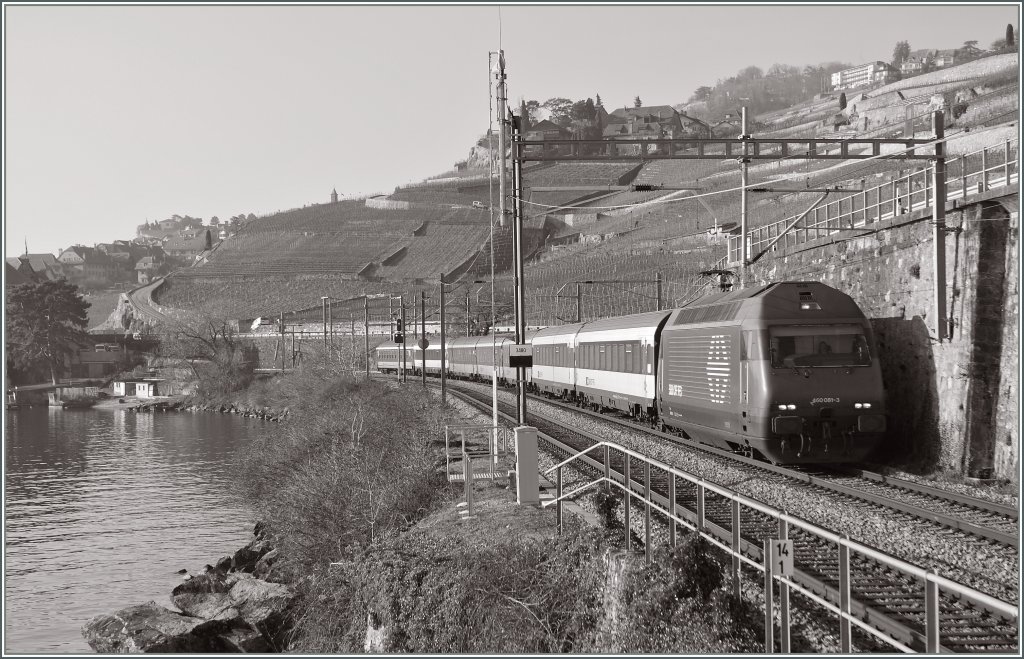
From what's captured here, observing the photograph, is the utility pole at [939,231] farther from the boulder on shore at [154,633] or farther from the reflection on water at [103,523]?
the reflection on water at [103,523]

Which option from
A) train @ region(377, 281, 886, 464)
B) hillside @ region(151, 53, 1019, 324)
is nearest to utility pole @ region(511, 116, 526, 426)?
train @ region(377, 281, 886, 464)

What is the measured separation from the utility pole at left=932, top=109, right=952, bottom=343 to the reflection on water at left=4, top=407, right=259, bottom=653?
60.0ft

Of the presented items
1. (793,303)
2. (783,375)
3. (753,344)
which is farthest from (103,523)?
(793,303)

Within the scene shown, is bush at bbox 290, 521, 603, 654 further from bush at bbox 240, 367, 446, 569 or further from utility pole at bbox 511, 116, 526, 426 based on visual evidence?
utility pole at bbox 511, 116, 526, 426

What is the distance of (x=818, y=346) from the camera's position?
61.9ft

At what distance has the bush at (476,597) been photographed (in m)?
11.4

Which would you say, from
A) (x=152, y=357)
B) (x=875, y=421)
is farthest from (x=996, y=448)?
(x=152, y=357)

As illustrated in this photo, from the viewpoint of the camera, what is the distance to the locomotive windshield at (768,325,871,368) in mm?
18672

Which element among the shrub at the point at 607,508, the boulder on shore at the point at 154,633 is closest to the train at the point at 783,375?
the shrub at the point at 607,508

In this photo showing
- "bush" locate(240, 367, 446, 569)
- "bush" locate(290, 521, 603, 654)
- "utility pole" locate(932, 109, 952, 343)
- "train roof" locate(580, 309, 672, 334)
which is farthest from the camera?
"train roof" locate(580, 309, 672, 334)

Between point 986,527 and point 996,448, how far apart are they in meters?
6.22

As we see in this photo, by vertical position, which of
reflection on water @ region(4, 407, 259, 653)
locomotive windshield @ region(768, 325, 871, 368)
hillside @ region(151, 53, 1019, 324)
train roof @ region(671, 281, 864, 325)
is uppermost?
hillside @ region(151, 53, 1019, 324)

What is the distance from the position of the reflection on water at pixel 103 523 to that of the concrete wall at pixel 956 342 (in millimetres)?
17508

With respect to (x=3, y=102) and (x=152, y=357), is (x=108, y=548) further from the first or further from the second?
(x=152, y=357)
